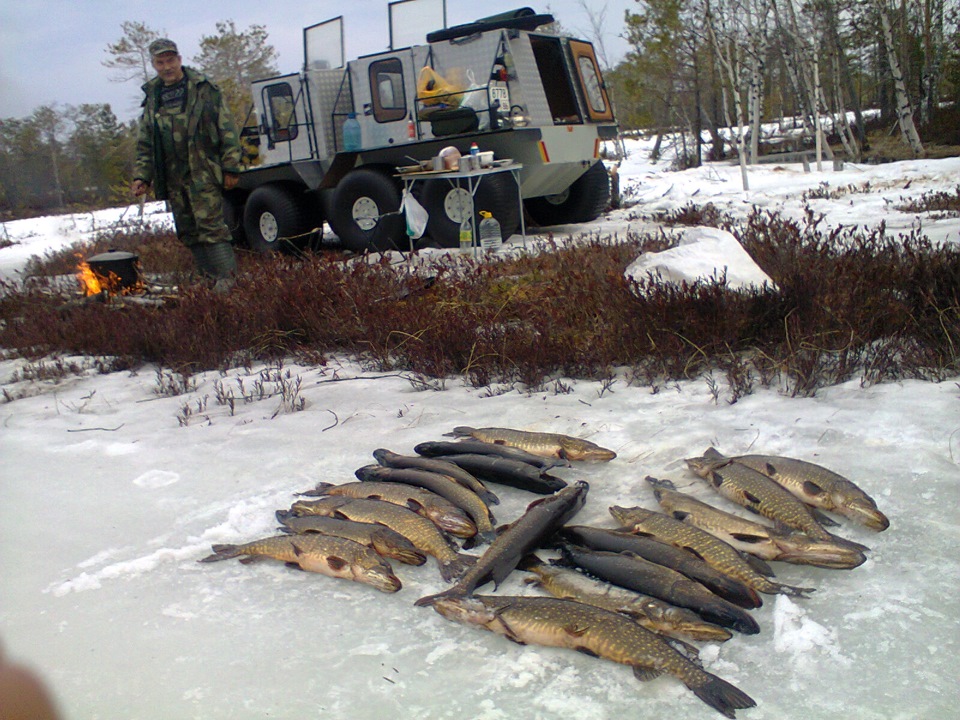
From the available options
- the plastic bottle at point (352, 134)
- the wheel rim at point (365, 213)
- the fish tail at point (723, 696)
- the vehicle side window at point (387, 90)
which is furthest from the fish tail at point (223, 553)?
the plastic bottle at point (352, 134)

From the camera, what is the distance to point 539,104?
9.82m

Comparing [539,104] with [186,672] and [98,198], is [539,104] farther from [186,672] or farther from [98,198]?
[98,198]

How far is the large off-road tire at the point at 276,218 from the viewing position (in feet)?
36.3

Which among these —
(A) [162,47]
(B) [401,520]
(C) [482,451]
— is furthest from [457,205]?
(B) [401,520]

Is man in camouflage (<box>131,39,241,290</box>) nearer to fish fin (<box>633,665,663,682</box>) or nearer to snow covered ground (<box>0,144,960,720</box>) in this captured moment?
snow covered ground (<box>0,144,960,720</box>)

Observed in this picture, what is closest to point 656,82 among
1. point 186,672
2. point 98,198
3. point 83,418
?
point 98,198

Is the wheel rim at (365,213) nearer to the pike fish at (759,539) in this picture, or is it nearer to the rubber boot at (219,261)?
the rubber boot at (219,261)

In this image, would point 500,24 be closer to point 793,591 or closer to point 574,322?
point 574,322

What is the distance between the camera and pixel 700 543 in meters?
2.33

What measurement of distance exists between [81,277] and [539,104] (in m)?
5.89

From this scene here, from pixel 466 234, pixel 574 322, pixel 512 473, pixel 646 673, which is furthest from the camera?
pixel 466 234

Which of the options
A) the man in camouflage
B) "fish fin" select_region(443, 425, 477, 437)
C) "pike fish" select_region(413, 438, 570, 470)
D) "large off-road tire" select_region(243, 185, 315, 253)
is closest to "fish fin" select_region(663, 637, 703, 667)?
"pike fish" select_region(413, 438, 570, 470)

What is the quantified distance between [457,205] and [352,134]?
2.07m

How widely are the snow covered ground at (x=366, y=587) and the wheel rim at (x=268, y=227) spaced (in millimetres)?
6825
